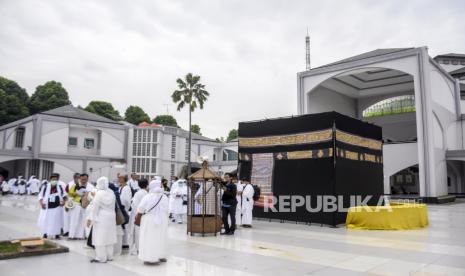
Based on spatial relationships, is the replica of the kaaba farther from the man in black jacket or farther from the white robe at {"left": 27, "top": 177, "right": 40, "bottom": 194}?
the white robe at {"left": 27, "top": 177, "right": 40, "bottom": 194}

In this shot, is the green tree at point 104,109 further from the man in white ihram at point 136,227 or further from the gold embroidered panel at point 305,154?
the man in white ihram at point 136,227

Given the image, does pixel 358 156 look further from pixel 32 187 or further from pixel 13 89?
pixel 13 89

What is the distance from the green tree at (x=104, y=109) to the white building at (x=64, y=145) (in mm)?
17771

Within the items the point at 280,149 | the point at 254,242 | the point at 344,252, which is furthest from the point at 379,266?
the point at 280,149

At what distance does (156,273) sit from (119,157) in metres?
28.6

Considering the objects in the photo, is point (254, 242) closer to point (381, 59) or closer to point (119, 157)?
point (381, 59)

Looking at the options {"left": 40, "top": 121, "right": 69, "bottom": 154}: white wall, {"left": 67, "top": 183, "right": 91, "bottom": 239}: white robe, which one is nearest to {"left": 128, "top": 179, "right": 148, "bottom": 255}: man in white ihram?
{"left": 67, "top": 183, "right": 91, "bottom": 239}: white robe

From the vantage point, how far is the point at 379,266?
629 cm

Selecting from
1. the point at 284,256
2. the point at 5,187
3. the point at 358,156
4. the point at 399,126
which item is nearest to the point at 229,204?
the point at 284,256

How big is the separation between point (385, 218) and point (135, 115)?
164ft

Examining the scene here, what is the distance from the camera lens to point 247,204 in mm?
11695

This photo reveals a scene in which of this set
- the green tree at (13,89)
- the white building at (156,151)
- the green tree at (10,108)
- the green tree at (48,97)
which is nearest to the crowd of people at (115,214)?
the white building at (156,151)

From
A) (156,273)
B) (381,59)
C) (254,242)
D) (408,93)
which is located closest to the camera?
(156,273)

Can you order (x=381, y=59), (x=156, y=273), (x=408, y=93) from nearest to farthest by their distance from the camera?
(x=156, y=273)
(x=381, y=59)
(x=408, y=93)
